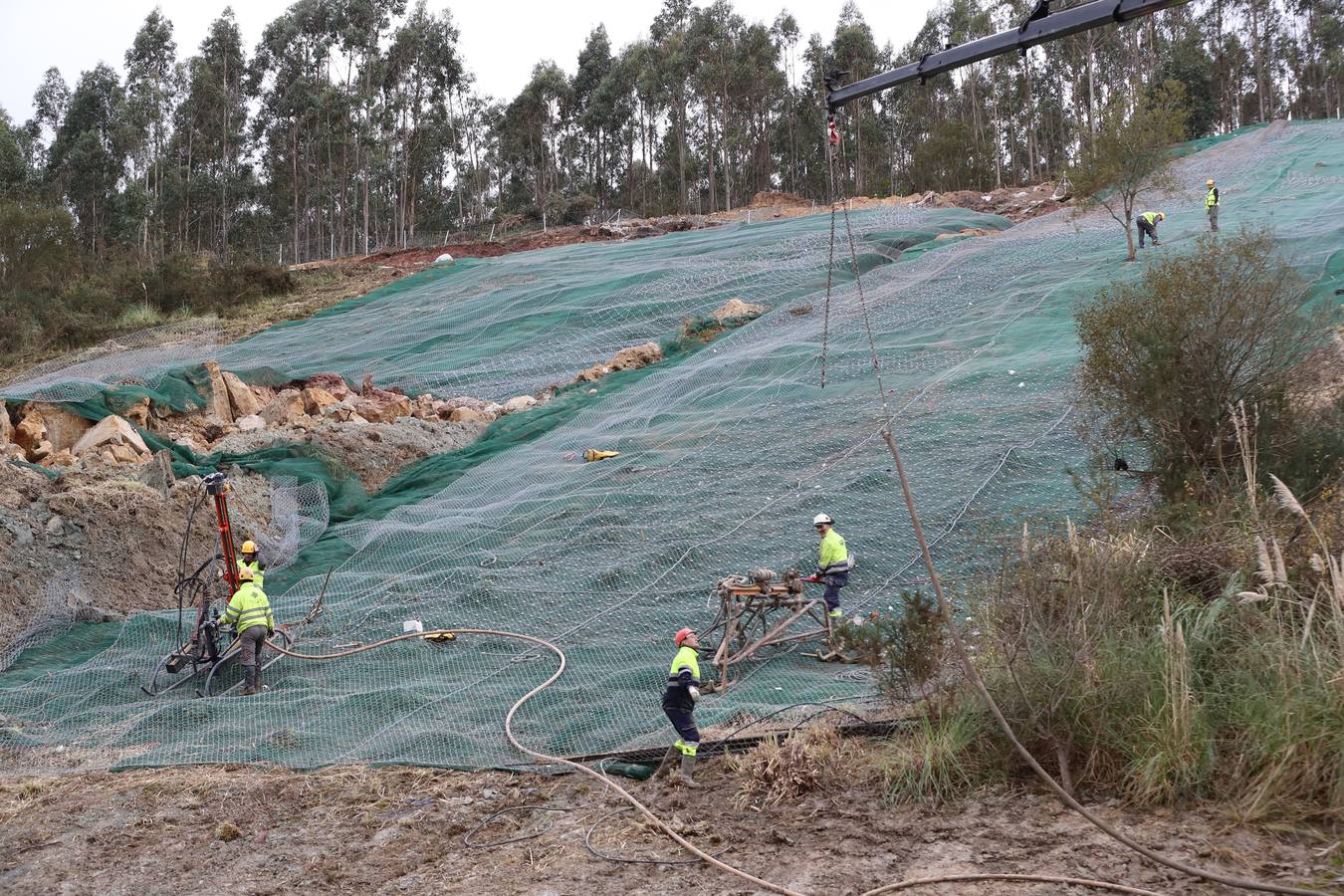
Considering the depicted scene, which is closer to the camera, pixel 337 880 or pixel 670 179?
pixel 337 880

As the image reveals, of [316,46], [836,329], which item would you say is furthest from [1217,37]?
[836,329]

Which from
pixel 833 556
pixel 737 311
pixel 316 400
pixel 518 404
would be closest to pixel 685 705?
pixel 833 556

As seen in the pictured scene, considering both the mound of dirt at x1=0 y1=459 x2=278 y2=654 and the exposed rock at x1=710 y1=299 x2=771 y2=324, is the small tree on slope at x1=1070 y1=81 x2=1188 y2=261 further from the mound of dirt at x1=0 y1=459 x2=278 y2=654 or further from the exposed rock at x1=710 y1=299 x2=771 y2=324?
the mound of dirt at x1=0 y1=459 x2=278 y2=654

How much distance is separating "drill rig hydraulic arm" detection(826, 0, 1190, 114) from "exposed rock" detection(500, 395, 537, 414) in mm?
9782

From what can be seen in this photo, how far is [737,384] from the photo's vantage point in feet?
44.8

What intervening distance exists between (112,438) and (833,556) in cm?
979

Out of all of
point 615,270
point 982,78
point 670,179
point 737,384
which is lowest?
point 737,384

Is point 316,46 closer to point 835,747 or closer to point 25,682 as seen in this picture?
point 25,682

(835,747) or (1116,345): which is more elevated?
(1116,345)

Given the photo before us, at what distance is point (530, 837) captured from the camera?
17.7 ft

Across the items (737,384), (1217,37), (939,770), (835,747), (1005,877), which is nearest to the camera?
(1005,877)

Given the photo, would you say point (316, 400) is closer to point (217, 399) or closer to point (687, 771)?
point (217, 399)

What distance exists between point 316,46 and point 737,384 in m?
42.3

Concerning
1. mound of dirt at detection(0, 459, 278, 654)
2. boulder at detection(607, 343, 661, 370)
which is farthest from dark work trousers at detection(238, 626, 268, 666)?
boulder at detection(607, 343, 661, 370)
